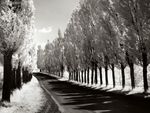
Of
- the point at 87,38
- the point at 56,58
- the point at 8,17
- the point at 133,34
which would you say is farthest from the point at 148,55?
the point at 56,58

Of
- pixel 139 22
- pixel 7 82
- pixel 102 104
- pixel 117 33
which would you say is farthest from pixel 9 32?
pixel 117 33

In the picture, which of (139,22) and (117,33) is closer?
(139,22)

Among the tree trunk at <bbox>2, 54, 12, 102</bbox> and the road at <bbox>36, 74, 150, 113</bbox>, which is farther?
the tree trunk at <bbox>2, 54, 12, 102</bbox>

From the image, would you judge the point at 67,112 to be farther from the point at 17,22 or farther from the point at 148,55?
the point at 148,55

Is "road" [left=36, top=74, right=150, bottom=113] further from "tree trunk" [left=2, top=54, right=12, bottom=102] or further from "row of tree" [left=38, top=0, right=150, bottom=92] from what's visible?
"row of tree" [left=38, top=0, right=150, bottom=92]

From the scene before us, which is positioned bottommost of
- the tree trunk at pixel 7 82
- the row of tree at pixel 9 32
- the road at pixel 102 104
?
the road at pixel 102 104

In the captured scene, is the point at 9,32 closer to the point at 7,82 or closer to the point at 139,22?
the point at 7,82

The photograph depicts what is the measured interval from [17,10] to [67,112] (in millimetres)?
6975

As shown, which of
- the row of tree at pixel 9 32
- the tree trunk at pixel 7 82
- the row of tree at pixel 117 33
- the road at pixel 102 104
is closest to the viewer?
the road at pixel 102 104

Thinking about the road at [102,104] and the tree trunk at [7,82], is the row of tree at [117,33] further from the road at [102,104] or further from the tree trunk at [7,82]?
the tree trunk at [7,82]

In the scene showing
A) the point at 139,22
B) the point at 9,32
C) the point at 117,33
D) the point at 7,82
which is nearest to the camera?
the point at 9,32

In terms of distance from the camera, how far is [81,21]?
1512 inches

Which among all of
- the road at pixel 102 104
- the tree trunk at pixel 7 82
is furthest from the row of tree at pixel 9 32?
the road at pixel 102 104

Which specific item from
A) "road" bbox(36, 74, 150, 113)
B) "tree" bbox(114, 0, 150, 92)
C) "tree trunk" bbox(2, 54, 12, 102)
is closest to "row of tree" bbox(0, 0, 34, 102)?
"tree trunk" bbox(2, 54, 12, 102)
